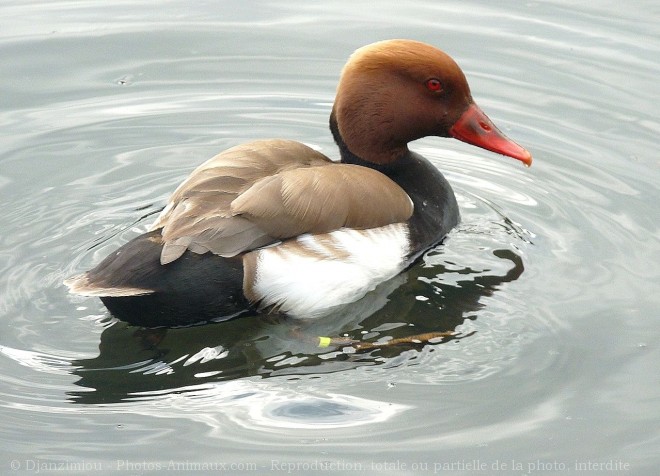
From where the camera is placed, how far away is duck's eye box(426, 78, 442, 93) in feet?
19.7

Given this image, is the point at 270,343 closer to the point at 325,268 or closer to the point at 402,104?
the point at 325,268

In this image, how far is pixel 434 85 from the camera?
237 inches

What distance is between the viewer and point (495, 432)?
4574mm

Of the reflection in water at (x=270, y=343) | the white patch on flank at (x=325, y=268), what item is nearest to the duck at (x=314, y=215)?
the white patch on flank at (x=325, y=268)

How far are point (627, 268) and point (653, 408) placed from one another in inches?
51.2

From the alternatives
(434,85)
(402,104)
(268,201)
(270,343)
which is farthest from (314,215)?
(434,85)

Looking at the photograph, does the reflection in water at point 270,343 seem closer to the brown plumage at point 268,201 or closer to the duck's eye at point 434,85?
the brown plumage at point 268,201

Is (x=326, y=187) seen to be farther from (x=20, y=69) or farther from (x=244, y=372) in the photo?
(x=20, y=69)

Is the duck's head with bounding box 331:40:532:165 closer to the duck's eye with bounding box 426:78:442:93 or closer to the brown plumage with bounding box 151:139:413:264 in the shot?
the duck's eye with bounding box 426:78:442:93

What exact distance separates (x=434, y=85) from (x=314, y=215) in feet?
3.82

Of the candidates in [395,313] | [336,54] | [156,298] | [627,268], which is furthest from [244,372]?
[336,54]

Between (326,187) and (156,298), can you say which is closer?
(156,298)

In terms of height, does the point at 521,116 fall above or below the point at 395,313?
above

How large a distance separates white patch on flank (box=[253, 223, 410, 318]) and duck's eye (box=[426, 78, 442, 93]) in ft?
2.66
